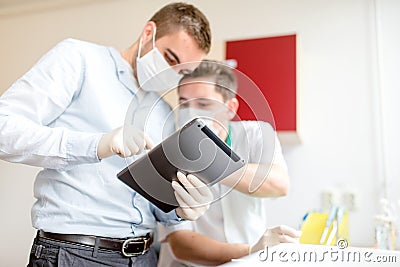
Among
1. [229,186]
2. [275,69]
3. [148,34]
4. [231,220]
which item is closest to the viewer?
[229,186]

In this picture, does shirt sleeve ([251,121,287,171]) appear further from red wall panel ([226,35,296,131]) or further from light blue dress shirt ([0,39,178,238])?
red wall panel ([226,35,296,131])

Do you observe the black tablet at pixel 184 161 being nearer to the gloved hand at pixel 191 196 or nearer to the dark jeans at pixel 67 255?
the gloved hand at pixel 191 196

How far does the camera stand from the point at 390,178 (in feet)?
5.66

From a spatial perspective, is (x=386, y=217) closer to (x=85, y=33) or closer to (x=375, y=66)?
(x=375, y=66)

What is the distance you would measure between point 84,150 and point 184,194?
0.22 m

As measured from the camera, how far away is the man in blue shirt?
838mm

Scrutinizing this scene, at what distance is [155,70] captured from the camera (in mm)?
1097

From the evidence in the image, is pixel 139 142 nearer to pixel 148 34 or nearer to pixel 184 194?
pixel 184 194

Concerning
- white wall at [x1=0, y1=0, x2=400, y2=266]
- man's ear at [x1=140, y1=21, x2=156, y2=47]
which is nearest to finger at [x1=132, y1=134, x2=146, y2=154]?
man's ear at [x1=140, y1=21, x2=156, y2=47]

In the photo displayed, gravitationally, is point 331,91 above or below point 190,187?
above

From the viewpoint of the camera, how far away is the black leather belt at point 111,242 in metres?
0.91

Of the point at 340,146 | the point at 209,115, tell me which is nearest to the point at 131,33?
the point at 340,146

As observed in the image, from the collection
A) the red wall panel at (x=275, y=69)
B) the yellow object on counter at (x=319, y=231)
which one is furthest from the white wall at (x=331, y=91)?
the yellow object on counter at (x=319, y=231)

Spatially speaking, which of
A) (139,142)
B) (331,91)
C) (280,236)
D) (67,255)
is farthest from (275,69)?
(67,255)
